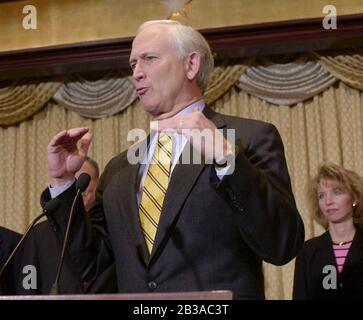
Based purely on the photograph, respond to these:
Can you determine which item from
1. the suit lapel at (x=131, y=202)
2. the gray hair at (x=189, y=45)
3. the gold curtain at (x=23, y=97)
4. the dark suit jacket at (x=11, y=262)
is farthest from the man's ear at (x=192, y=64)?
the gold curtain at (x=23, y=97)

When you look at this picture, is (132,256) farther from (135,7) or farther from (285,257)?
→ (135,7)

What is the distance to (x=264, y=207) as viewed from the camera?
181 centimetres

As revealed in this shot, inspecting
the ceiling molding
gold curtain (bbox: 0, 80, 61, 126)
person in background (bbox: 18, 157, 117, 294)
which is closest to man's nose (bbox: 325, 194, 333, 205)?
person in background (bbox: 18, 157, 117, 294)

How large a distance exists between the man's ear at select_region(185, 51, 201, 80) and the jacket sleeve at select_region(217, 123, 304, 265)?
0.39 metres

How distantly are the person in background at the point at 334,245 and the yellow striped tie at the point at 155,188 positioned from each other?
4.19ft

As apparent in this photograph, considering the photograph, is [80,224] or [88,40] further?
[88,40]

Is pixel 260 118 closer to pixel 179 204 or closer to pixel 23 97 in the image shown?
pixel 23 97

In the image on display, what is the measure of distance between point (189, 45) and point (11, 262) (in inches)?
69.1

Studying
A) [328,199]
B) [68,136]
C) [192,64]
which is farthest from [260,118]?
[68,136]

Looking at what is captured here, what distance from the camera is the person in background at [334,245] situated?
317 cm

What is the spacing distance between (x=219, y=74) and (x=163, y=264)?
3.08 m
